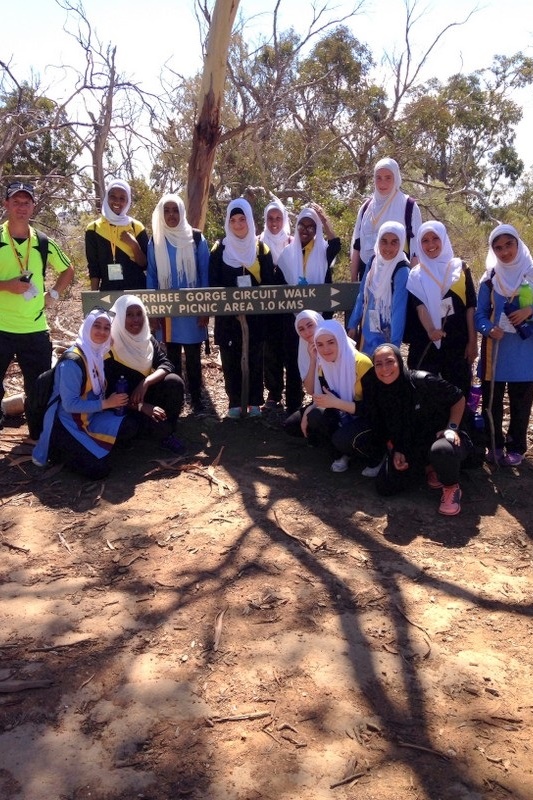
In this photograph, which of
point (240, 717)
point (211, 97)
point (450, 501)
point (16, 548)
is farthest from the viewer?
point (211, 97)

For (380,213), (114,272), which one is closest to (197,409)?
(114,272)

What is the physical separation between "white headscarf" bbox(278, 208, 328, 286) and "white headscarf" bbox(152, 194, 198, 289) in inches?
29.3

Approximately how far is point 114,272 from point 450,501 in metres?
3.19

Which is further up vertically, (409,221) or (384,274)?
(409,221)

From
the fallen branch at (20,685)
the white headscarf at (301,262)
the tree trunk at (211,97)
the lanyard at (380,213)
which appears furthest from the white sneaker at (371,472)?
the tree trunk at (211,97)

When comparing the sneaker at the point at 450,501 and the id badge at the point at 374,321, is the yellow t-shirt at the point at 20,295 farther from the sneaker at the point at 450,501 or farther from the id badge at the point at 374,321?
the sneaker at the point at 450,501

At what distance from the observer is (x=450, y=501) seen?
14.7 feet

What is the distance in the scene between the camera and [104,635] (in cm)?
323

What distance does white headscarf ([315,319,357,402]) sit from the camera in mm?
4758

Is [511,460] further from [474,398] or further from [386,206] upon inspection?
[386,206]

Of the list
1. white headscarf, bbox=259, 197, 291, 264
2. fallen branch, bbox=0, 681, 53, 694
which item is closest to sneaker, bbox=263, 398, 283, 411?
white headscarf, bbox=259, 197, 291, 264

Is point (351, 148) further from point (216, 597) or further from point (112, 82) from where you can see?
point (216, 597)

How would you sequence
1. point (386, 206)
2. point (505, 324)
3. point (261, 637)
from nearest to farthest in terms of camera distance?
point (261, 637)
point (505, 324)
point (386, 206)

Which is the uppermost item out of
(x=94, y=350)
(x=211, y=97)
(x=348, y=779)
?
(x=211, y=97)
